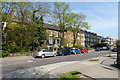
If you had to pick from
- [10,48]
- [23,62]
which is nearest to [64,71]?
[23,62]

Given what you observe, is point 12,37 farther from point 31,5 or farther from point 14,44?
point 31,5

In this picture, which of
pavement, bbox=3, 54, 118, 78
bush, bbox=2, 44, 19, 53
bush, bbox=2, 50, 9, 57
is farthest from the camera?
bush, bbox=2, 44, 19, 53

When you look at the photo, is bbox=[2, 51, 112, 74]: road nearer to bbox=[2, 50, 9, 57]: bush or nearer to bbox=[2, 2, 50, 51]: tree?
bbox=[2, 50, 9, 57]: bush

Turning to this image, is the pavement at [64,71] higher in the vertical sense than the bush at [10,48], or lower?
lower

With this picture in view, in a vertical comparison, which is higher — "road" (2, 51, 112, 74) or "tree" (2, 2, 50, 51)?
"tree" (2, 2, 50, 51)

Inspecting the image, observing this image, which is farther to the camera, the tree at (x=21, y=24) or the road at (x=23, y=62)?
the tree at (x=21, y=24)

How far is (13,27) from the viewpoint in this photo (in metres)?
20.0

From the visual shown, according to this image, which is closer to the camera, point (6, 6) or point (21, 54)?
point (6, 6)

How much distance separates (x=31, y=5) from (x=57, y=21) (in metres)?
Result: 10.4

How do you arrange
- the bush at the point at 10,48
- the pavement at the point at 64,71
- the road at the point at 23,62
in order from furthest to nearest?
the bush at the point at 10,48 → the road at the point at 23,62 → the pavement at the point at 64,71

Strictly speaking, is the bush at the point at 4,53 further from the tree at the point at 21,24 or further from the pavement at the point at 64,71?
the pavement at the point at 64,71

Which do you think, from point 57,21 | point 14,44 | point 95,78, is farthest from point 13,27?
point 95,78

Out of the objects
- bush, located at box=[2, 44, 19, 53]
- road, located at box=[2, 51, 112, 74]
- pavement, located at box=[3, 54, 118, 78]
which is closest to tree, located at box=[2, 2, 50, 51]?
bush, located at box=[2, 44, 19, 53]

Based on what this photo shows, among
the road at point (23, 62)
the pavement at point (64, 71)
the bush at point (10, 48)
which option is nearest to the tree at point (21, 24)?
the bush at point (10, 48)
